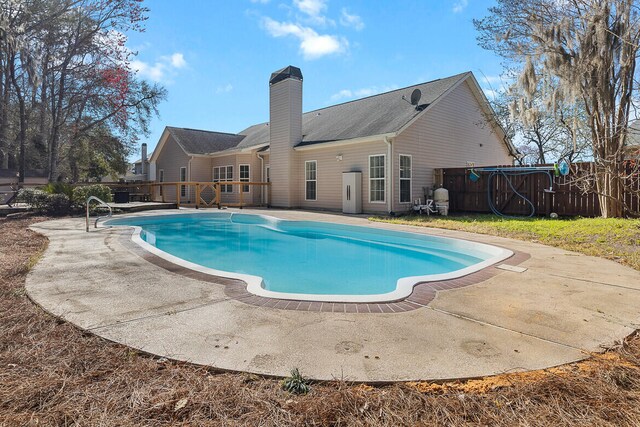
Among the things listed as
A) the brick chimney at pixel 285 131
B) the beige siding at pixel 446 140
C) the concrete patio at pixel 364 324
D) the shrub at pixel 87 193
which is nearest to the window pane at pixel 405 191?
the beige siding at pixel 446 140

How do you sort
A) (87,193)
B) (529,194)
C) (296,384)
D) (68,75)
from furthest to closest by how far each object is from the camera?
(68,75) < (87,193) < (529,194) < (296,384)

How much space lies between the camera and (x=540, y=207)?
11680 millimetres

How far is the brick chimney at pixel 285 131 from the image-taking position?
16.6 meters

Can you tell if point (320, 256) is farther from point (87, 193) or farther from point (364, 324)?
point (87, 193)

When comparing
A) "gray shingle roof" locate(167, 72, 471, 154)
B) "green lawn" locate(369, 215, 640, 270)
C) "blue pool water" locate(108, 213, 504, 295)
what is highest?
"gray shingle roof" locate(167, 72, 471, 154)

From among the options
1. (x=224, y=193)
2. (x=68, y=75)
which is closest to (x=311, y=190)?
(x=224, y=193)

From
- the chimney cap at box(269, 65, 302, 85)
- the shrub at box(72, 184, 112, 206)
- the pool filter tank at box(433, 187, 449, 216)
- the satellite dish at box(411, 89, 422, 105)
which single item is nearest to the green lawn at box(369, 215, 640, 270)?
the pool filter tank at box(433, 187, 449, 216)

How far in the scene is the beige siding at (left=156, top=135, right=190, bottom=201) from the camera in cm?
2229

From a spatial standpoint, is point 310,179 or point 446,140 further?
point 310,179

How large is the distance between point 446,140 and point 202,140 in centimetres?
1483

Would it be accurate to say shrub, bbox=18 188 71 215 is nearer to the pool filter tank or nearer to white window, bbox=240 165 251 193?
white window, bbox=240 165 251 193

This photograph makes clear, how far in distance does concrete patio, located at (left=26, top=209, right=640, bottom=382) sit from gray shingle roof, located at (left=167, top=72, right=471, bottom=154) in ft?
31.5

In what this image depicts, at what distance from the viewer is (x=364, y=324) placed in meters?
2.94

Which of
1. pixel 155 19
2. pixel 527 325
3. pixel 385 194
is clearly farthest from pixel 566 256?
pixel 155 19
